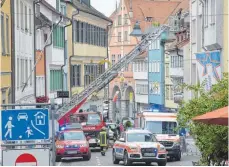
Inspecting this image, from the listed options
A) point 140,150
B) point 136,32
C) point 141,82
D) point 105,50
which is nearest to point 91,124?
point 136,32

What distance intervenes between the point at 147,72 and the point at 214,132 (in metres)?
79.8

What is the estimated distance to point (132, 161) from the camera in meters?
31.8

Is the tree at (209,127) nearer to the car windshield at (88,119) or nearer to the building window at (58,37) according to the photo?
the car windshield at (88,119)

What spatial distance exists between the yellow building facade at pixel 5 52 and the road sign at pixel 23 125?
69.8 feet

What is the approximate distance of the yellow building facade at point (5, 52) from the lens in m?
34.4

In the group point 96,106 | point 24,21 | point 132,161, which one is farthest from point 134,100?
point 132,161

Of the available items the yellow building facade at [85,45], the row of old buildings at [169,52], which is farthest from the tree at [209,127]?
the yellow building facade at [85,45]

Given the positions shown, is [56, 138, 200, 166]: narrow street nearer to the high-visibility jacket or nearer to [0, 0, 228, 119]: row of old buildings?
the high-visibility jacket

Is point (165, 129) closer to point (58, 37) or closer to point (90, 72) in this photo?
point (58, 37)

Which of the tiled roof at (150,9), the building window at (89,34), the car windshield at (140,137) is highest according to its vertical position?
the tiled roof at (150,9)

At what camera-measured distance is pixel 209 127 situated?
1664 cm

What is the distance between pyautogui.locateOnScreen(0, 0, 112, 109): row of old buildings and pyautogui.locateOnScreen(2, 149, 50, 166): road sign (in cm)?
2183

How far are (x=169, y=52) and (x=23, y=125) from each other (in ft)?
219

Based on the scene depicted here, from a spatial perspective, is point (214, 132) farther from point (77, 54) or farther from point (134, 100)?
point (134, 100)
